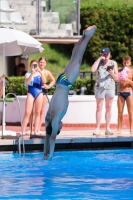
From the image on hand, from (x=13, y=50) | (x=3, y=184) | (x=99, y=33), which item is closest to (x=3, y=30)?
(x=13, y=50)

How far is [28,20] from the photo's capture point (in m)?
25.3

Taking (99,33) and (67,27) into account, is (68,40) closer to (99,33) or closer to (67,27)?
(67,27)

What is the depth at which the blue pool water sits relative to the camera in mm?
10438

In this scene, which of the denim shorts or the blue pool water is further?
the denim shorts

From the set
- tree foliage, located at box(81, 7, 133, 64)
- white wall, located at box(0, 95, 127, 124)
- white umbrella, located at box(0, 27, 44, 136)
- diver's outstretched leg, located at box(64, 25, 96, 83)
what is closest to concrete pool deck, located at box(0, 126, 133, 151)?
white umbrella, located at box(0, 27, 44, 136)

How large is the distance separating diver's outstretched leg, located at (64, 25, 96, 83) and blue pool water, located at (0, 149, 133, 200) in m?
1.70

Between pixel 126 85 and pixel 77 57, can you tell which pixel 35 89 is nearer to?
pixel 126 85

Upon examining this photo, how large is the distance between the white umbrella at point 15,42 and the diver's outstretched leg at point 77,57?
560 cm

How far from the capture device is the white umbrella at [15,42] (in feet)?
51.3

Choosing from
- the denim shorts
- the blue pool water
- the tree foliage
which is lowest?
the blue pool water

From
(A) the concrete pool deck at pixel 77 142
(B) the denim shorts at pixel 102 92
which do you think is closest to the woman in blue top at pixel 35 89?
(A) the concrete pool deck at pixel 77 142

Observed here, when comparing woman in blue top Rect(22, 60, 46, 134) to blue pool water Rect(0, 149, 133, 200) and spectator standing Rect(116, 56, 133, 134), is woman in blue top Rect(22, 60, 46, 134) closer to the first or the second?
blue pool water Rect(0, 149, 133, 200)

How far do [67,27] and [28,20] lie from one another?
1395 millimetres

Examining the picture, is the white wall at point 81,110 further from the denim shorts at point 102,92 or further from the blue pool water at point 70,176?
the blue pool water at point 70,176
